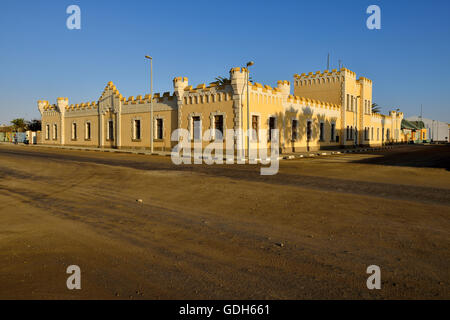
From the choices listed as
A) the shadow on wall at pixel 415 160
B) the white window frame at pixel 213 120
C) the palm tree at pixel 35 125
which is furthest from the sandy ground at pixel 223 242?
the palm tree at pixel 35 125

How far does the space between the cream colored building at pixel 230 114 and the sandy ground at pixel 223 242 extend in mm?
16275

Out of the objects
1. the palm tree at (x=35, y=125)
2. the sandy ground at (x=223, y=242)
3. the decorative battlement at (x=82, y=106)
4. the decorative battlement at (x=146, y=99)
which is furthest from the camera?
the palm tree at (x=35, y=125)

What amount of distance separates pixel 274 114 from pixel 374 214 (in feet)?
71.3

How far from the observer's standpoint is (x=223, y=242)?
16.7 ft

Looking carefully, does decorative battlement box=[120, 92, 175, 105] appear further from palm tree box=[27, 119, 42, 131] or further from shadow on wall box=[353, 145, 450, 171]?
palm tree box=[27, 119, 42, 131]

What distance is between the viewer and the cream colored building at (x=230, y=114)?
25.5 metres

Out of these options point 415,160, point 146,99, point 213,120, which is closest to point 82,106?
point 146,99

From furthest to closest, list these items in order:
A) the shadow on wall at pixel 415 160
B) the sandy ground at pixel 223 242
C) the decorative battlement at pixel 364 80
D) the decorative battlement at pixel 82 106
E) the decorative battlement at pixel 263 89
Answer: the decorative battlement at pixel 364 80 < the decorative battlement at pixel 82 106 < the decorative battlement at pixel 263 89 < the shadow on wall at pixel 415 160 < the sandy ground at pixel 223 242

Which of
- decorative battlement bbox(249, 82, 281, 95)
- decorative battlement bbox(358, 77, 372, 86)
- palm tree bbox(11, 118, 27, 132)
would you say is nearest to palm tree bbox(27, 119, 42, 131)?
palm tree bbox(11, 118, 27, 132)

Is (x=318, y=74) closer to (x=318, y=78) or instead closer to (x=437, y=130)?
(x=318, y=78)

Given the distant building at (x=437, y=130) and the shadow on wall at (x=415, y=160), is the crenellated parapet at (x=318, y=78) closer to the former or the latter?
the shadow on wall at (x=415, y=160)

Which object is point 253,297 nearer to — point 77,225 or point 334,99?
point 77,225
